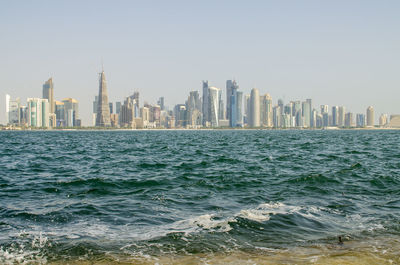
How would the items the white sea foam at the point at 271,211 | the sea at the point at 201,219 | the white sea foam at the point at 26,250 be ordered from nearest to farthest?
the white sea foam at the point at 26,250, the sea at the point at 201,219, the white sea foam at the point at 271,211

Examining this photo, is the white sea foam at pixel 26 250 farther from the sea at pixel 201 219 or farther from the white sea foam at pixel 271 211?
the white sea foam at pixel 271 211

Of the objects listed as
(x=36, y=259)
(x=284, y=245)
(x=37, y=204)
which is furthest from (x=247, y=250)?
(x=37, y=204)

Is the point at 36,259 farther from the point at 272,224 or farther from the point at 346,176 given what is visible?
the point at 346,176

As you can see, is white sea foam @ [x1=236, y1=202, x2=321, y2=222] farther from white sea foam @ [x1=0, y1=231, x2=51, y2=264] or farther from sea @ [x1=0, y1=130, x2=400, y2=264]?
white sea foam @ [x1=0, y1=231, x2=51, y2=264]

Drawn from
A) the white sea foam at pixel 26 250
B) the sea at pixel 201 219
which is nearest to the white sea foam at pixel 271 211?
→ the sea at pixel 201 219

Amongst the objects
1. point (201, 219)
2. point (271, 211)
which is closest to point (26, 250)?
point (201, 219)

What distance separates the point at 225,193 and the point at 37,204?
904 centimetres

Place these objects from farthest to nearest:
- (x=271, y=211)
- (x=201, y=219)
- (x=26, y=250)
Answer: (x=271, y=211)
(x=201, y=219)
(x=26, y=250)

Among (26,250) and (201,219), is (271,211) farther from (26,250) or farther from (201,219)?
(26,250)

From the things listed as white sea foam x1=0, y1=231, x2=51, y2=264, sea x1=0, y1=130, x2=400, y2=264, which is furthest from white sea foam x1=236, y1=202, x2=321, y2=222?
white sea foam x1=0, y1=231, x2=51, y2=264

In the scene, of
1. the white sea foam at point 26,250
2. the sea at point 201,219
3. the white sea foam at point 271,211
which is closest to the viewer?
the white sea foam at point 26,250

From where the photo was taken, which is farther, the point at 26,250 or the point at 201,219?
the point at 201,219

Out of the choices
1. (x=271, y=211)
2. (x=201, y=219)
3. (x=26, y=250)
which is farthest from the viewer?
(x=271, y=211)

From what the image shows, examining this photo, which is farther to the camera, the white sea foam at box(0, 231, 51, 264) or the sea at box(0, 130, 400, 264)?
the sea at box(0, 130, 400, 264)
